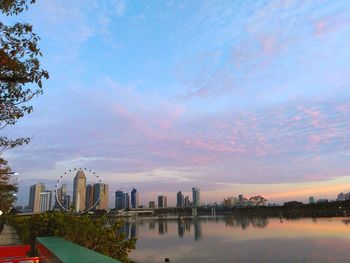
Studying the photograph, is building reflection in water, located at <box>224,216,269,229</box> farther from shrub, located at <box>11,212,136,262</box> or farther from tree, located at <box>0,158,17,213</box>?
shrub, located at <box>11,212,136,262</box>

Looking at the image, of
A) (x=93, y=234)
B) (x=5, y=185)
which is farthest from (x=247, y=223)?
(x=93, y=234)

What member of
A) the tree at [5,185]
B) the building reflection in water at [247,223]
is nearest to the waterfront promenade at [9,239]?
the tree at [5,185]

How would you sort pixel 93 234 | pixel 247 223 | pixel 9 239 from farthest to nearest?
1. pixel 247 223
2. pixel 9 239
3. pixel 93 234

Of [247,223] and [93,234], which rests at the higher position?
[93,234]

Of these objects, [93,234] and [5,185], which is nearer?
[93,234]

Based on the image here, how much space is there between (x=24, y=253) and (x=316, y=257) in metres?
39.3

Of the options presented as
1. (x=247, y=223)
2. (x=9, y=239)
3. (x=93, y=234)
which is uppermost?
(x=93, y=234)

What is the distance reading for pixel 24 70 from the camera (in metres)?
6.46

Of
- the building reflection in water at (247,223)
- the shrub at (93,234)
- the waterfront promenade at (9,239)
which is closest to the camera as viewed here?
the shrub at (93,234)

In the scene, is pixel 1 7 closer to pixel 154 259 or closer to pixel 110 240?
pixel 110 240

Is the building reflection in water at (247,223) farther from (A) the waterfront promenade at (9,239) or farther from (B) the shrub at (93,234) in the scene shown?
(B) the shrub at (93,234)

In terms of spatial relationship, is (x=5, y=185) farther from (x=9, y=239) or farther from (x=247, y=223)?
(x=247, y=223)

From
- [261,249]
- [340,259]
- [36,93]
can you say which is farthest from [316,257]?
[36,93]

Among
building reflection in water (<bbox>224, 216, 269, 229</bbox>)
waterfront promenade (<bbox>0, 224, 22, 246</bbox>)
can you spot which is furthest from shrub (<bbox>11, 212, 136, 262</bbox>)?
building reflection in water (<bbox>224, 216, 269, 229</bbox>)
